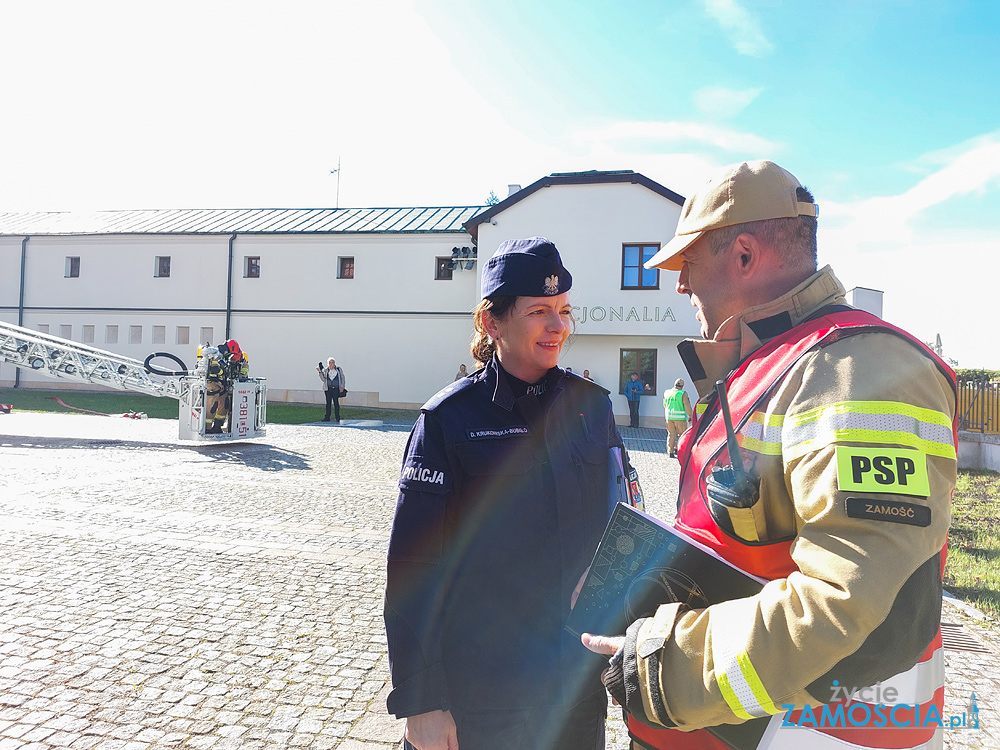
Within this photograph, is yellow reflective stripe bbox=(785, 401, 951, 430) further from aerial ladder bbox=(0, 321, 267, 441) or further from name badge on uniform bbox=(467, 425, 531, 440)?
aerial ladder bbox=(0, 321, 267, 441)

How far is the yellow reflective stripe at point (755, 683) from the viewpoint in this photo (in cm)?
110

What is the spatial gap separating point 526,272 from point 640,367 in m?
22.3

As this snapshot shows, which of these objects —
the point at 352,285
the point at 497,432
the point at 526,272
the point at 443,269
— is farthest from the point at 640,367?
the point at 497,432

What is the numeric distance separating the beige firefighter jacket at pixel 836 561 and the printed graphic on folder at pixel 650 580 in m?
0.11

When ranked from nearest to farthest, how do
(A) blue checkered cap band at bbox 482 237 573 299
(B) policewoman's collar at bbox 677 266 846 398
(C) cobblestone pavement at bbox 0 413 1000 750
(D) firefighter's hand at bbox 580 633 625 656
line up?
1. (D) firefighter's hand at bbox 580 633 625 656
2. (B) policewoman's collar at bbox 677 266 846 398
3. (A) blue checkered cap band at bbox 482 237 573 299
4. (C) cobblestone pavement at bbox 0 413 1000 750

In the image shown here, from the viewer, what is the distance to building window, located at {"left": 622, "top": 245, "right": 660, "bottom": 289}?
23.0 meters

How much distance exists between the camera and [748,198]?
4.91 ft

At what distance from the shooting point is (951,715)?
3.43 metres

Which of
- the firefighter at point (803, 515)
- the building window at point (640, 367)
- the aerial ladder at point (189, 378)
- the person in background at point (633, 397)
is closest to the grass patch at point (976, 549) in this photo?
the firefighter at point (803, 515)

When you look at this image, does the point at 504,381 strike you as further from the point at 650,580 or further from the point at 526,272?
the point at 650,580

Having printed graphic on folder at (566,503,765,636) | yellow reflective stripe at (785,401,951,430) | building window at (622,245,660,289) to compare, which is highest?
building window at (622,245,660,289)

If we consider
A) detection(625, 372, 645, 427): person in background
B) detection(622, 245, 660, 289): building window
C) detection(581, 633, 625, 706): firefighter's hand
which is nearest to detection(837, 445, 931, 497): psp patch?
detection(581, 633, 625, 706): firefighter's hand

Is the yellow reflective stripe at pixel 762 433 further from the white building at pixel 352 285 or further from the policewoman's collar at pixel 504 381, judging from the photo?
the white building at pixel 352 285

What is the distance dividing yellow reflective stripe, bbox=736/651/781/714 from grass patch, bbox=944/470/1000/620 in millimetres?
3342
